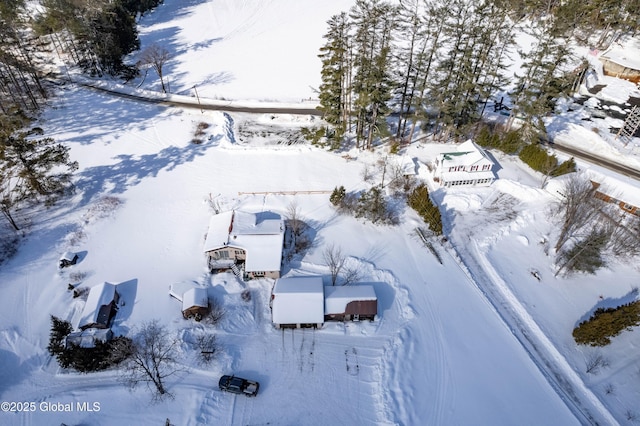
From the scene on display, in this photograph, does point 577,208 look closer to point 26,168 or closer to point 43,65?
point 26,168

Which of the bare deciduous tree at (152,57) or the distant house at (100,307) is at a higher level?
the bare deciduous tree at (152,57)

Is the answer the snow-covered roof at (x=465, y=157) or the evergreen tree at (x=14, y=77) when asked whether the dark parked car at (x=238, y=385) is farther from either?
the evergreen tree at (x=14, y=77)

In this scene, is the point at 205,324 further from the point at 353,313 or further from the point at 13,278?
the point at 13,278

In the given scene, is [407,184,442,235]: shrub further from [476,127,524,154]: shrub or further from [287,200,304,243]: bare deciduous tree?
[476,127,524,154]: shrub

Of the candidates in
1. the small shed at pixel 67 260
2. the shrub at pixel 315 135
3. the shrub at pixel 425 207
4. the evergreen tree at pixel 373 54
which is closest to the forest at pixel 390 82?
the evergreen tree at pixel 373 54

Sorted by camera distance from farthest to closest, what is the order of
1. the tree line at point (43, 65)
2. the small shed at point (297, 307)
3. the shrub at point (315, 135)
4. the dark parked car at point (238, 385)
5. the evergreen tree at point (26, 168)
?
the shrub at point (315, 135) < the tree line at point (43, 65) < the evergreen tree at point (26, 168) < the small shed at point (297, 307) < the dark parked car at point (238, 385)

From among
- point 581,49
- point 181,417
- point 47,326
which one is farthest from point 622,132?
point 47,326
